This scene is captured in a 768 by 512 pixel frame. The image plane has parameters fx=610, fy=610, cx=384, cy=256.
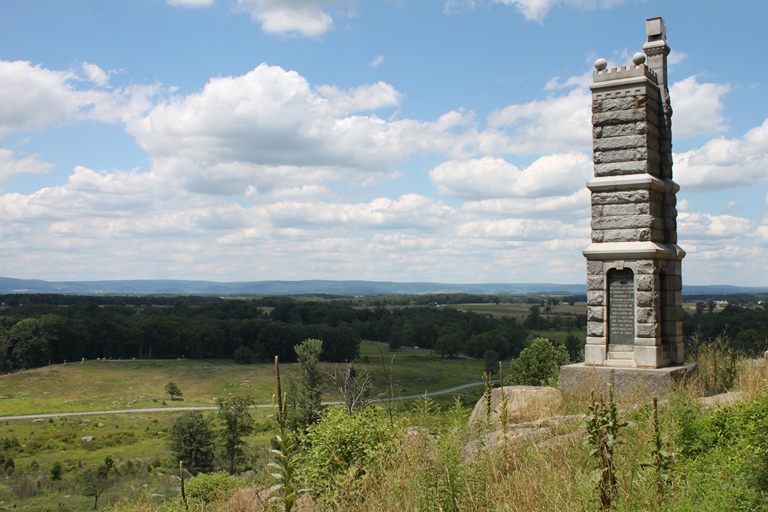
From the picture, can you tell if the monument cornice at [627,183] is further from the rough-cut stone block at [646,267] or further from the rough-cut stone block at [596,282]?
the rough-cut stone block at [596,282]

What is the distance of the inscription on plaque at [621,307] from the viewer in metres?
13.0

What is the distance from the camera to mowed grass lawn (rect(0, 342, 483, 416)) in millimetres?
88125

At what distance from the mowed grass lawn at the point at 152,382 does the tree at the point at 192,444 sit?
26610 millimetres

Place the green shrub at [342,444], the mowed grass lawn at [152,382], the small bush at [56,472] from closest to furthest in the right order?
the green shrub at [342,444] < the small bush at [56,472] < the mowed grass lawn at [152,382]

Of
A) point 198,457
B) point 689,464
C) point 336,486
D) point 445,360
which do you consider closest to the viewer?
point 689,464

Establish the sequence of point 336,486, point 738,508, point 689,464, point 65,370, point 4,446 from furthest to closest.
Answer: point 65,370 → point 4,446 → point 336,486 → point 689,464 → point 738,508

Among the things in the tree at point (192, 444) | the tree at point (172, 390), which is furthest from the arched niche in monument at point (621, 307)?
the tree at point (172, 390)

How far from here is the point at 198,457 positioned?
5541 cm

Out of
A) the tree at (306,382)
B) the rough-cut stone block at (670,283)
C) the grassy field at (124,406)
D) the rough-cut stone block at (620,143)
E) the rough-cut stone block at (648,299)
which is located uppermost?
the rough-cut stone block at (620,143)

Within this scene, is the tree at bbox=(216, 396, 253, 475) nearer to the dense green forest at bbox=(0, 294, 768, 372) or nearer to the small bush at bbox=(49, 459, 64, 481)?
the small bush at bbox=(49, 459, 64, 481)

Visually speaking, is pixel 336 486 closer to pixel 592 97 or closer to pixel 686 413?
pixel 686 413

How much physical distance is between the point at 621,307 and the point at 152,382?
100262 mm

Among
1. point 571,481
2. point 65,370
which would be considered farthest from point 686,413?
point 65,370

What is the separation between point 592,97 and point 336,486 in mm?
10510
